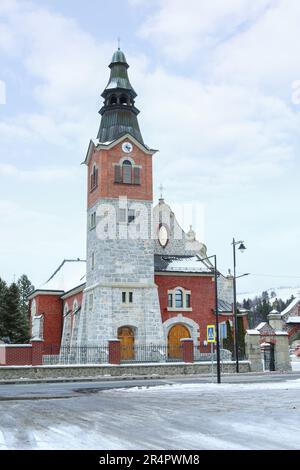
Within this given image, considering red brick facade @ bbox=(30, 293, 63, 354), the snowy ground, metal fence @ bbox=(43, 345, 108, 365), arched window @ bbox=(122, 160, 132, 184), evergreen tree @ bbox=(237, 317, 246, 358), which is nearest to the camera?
the snowy ground

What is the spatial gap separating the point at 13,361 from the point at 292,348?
50.2m

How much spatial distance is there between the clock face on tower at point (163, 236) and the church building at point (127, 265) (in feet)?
12.5

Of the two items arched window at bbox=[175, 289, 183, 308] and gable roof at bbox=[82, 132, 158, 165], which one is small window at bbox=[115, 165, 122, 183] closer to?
gable roof at bbox=[82, 132, 158, 165]

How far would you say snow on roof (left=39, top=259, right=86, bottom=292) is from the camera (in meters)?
51.7

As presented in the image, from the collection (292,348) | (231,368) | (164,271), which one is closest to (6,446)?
(231,368)

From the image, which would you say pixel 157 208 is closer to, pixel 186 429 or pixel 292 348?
pixel 292 348

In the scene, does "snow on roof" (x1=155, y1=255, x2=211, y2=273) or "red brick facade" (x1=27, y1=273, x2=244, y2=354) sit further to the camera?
"snow on roof" (x1=155, y1=255, x2=211, y2=273)

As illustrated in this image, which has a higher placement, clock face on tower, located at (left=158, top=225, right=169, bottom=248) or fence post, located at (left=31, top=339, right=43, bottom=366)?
clock face on tower, located at (left=158, top=225, right=169, bottom=248)

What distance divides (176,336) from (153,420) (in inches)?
1211

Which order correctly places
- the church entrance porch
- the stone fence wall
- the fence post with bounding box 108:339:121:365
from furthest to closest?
1. the church entrance porch
2. the fence post with bounding box 108:339:121:365
3. the stone fence wall

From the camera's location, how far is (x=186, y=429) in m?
10.5

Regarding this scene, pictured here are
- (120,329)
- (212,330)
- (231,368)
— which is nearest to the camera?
(212,330)

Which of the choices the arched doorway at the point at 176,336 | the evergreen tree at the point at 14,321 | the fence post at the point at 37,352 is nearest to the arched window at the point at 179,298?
the arched doorway at the point at 176,336

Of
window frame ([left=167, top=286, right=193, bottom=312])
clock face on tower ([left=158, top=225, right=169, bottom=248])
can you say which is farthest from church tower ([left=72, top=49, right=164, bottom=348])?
clock face on tower ([left=158, top=225, right=169, bottom=248])
